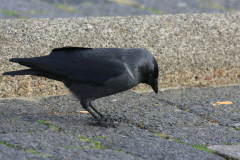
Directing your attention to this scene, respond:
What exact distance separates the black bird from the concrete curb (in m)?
0.60

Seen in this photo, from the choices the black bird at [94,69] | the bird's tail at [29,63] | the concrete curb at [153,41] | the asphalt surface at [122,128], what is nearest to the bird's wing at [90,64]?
the black bird at [94,69]

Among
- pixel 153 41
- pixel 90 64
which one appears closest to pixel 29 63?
pixel 90 64

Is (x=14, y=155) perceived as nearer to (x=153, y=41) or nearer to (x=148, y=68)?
(x=148, y=68)

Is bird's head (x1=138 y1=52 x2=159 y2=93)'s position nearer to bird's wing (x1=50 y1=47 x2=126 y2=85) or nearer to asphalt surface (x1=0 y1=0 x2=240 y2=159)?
bird's wing (x1=50 y1=47 x2=126 y2=85)

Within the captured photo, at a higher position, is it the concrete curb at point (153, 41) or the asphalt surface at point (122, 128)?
the concrete curb at point (153, 41)

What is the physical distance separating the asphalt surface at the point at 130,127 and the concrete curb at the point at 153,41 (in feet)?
0.60

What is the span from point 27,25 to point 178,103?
1.79m

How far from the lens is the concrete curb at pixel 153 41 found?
3650mm

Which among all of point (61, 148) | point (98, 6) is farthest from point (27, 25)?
point (98, 6)

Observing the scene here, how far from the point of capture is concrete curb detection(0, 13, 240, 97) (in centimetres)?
365

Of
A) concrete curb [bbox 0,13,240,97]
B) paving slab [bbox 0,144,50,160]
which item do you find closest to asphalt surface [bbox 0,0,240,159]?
paving slab [bbox 0,144,50,160]

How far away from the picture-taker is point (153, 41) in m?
4.12

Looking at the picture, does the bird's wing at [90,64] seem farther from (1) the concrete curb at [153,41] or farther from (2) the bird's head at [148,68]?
(1) the concrete curb at [153,41]

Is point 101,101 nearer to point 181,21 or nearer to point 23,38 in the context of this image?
point 23,38
